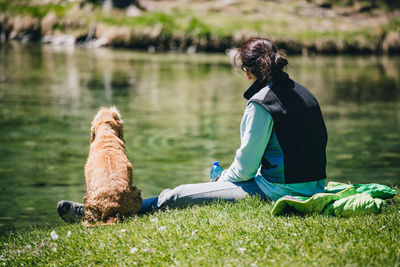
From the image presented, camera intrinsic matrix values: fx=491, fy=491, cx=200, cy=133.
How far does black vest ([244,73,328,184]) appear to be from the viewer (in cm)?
555

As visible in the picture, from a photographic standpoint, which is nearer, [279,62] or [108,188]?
[279,62]

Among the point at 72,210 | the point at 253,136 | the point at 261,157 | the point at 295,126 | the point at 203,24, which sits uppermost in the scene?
the point at 203,24

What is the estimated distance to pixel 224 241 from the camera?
523 centimetres

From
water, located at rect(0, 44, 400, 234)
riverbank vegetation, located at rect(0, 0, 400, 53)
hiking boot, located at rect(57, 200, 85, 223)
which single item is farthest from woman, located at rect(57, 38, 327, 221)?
riverbank vegetation, located at rect(0, 0, 400, 53)

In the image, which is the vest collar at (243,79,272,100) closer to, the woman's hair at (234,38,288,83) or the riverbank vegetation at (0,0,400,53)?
the woman's hair at (234,38,288,83)

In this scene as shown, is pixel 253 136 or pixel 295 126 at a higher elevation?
pixel 295 126

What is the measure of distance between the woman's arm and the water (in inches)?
132

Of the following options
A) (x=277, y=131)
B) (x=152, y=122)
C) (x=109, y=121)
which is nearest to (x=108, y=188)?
(x=109, y=121)

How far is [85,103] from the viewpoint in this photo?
19469 millimetres

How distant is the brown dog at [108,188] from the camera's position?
591cm

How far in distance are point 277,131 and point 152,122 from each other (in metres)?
11.4

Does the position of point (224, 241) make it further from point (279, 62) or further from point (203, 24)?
point (203, 24)

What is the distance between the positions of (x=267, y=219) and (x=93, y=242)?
6.62ft

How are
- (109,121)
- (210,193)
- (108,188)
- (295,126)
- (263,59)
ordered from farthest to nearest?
(109,121) → (210,193) → (108,188) → (263,59) → (295,126)
